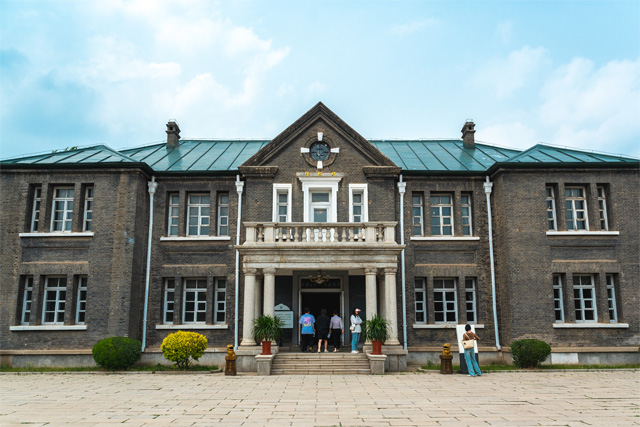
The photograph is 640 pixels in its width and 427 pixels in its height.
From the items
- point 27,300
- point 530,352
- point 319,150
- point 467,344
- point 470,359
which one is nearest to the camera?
point 467,344

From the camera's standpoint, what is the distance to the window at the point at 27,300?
19.9 m

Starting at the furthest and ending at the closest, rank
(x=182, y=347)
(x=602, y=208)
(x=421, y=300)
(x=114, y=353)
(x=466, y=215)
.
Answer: (x=466, y=215) < (x=421, y=300) < (x=602, y=208) < (x=182, y=347) < (x=114, y=353)

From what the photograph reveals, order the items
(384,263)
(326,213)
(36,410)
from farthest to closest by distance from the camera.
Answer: (326,213) → (384,263) → (36,410)

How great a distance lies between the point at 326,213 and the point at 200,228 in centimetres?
543

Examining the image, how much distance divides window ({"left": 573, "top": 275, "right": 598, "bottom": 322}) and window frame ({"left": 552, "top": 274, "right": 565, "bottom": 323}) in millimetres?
542

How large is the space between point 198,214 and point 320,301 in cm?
641

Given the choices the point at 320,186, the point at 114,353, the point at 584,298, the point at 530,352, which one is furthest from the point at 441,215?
the point at 114,353

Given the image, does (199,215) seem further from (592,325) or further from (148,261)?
(592,325)

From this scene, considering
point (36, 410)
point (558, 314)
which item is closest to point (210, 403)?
point (36, 410)

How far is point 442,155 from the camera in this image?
2466 cm

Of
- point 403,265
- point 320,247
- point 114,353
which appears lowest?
point 114,353

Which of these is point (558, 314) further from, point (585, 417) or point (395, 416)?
point (395, 416)

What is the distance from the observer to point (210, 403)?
35.9 feet

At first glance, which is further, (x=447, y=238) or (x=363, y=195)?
(x=363, y=195)
